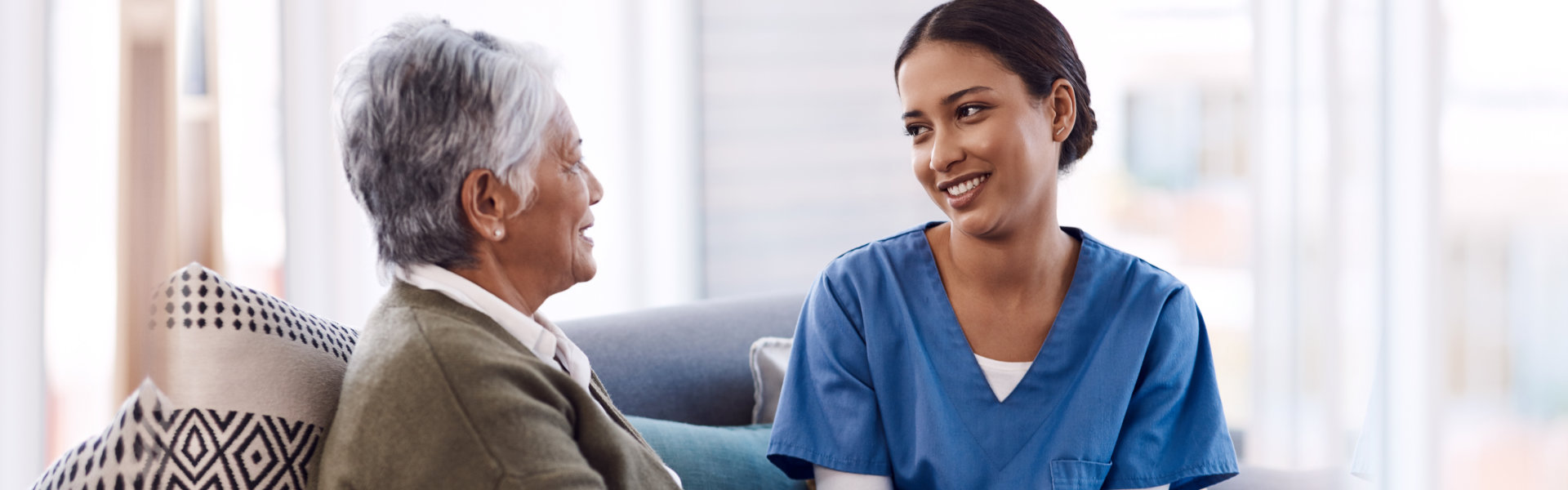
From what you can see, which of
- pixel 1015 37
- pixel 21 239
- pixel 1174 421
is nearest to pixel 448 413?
pixel 1015 37

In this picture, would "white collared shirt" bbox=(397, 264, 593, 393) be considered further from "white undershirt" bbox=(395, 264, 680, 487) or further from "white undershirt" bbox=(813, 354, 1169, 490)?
"white undershirt" bbox=(813, 354, 1169, 490)

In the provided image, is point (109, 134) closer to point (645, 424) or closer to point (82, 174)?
point (82, 174)

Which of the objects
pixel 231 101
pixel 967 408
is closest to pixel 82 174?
pixel 231 101

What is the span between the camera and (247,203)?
7.65 feet

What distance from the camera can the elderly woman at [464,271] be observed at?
890mm

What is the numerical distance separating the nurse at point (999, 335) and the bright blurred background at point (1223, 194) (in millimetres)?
466

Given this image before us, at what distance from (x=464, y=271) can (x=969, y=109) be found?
0.61 metres

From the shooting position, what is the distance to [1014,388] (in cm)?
134

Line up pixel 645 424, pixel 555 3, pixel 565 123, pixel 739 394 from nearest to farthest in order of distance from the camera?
pixel 565 123 → pixel 645 424 → pixel 739 394 → pixel 555 3

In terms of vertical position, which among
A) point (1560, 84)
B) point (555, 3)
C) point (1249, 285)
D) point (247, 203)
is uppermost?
point (555, 3)

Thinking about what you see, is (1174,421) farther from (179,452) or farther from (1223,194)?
(1223,194)

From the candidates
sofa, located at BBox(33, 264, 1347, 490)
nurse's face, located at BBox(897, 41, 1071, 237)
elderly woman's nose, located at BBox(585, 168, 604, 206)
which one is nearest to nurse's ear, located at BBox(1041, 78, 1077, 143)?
nurse's face, located at BBox(897, 41, 1071, 237)

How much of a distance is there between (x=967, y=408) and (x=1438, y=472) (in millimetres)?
1189

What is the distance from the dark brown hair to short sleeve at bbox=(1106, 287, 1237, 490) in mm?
297
